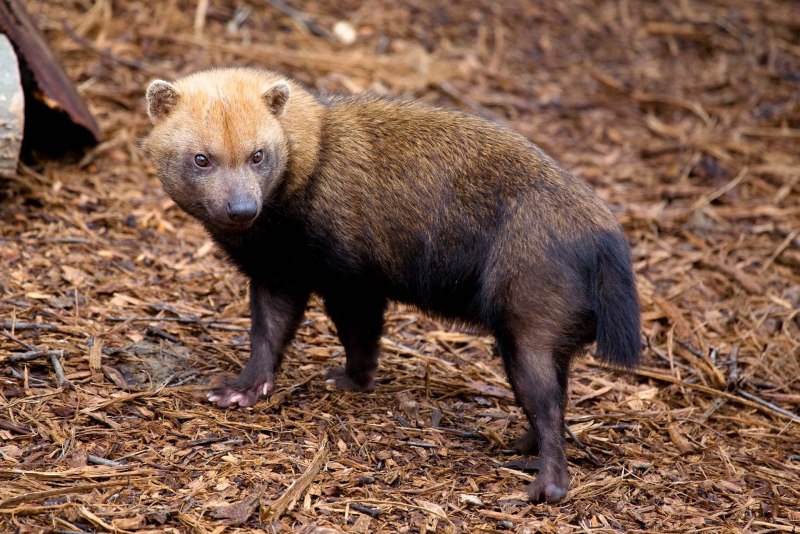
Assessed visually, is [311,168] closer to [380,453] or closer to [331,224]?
[331,224]

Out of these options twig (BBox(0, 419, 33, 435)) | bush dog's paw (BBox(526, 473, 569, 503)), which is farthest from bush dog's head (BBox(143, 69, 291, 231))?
bush dog's paw (BBox(526, 473, 569, 503))

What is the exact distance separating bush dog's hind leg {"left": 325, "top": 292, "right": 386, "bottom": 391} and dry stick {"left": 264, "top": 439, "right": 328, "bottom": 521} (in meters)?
0.96

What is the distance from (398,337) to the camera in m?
7.21

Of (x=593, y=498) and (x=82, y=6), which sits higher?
(x=82, y=6)

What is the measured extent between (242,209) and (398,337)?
7.68 feet

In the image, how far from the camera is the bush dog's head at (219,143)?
5.39 meters

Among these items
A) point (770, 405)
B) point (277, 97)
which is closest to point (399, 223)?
point (277, 97)

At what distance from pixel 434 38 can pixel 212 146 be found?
23.3ft

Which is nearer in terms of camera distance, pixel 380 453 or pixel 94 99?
pixel 380 453

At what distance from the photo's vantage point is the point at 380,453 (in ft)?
17.9

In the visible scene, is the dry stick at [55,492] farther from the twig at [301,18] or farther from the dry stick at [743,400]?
the twig at [301,18]

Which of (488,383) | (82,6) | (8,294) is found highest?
(82,6)

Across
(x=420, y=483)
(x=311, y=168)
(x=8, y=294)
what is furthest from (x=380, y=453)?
(x=8, y=294)

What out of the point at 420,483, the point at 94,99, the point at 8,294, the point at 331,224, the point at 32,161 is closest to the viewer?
the point at 420,483
